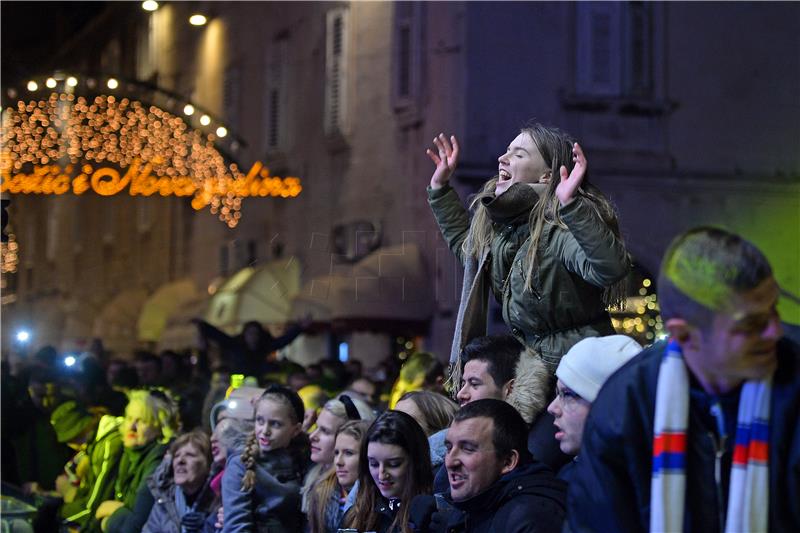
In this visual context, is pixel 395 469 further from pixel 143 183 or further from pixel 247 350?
pixel 143 183

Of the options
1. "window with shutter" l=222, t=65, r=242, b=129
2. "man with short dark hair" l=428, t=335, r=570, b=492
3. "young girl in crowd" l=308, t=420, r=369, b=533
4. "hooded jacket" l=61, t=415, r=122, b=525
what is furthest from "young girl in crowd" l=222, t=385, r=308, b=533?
"window with shutter" l=222, t=65, r=242, b=129

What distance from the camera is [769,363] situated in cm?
322

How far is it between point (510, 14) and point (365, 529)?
15655 millimetres

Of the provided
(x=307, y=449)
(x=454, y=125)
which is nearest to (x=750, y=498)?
(x=307, y=449)

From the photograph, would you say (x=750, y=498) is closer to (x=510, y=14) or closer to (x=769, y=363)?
(x=769, y=363)

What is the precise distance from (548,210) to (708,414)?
2.05 meters

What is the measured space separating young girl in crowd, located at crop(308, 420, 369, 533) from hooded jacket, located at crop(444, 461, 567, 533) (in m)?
1.62

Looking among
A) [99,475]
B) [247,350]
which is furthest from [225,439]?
[247,350]

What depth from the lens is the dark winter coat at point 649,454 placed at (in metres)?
3.23

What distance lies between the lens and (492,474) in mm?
4621

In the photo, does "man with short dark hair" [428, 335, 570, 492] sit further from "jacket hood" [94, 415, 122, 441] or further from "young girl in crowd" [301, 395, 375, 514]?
"jacket hood" [94, 415, 122, 441]

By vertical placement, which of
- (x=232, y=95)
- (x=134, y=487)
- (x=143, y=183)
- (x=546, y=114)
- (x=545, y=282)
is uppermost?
(x=232, y=95)

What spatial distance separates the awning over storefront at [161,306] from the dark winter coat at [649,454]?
89.9ft

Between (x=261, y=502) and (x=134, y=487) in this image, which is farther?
(x=134, y=487)
